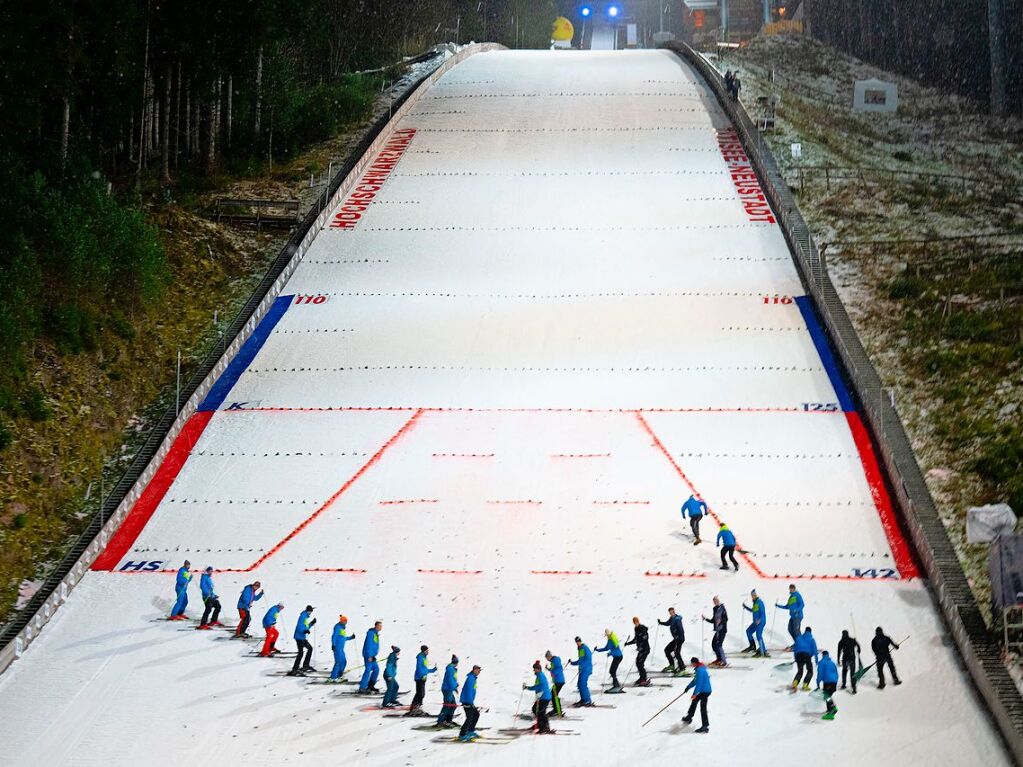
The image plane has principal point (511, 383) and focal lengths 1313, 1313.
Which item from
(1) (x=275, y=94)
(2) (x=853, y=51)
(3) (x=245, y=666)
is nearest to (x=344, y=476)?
(3) (x=245, y=666)

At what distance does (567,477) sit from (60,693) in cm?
769

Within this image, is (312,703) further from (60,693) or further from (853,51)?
(853,51)

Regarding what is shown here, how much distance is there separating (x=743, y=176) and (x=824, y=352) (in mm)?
9402

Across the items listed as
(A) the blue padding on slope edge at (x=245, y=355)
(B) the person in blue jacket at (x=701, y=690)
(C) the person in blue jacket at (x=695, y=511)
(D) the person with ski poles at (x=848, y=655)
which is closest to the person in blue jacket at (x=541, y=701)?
(B) the person in blue jacket at (x=701, y=690)

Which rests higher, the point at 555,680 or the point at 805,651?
the point at 805,651

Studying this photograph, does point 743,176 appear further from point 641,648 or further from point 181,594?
point 181,594

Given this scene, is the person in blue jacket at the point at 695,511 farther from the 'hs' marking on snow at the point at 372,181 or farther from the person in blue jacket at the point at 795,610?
the 'hs' marking on snow at the point at 372,181

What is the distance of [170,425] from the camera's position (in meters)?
20.5

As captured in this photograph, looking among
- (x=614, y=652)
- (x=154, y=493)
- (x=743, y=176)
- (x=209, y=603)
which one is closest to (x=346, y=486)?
(x=154, y=493)

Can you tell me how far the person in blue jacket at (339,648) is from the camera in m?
14.1

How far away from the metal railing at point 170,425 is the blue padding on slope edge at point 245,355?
9 cm

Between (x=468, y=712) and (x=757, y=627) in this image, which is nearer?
(x=468, y=712)

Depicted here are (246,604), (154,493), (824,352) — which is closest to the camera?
(246,604)

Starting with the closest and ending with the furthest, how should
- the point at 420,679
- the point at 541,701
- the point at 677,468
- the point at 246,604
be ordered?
the point at 541,701
the point at 420,679
the point at 246,604
the point at 677,468
